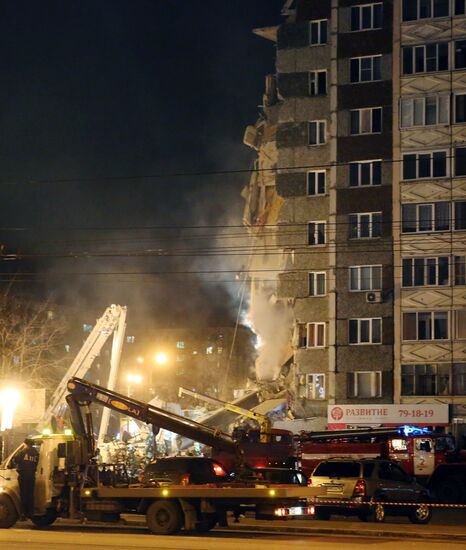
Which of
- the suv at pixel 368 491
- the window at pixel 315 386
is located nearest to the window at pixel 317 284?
the window at pixel 315 386

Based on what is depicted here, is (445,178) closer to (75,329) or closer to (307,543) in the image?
(307,543)

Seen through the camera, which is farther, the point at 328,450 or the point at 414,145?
the point at 414,145

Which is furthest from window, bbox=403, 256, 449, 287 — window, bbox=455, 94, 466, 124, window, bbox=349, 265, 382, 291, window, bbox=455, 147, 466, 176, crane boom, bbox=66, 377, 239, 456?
crane boom, bbox=66, 377, 239, 456

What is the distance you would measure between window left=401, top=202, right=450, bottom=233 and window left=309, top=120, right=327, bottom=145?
5.71 metres

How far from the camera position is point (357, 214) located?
52219 mm

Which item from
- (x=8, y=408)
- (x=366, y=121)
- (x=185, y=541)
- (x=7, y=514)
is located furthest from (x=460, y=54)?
(x=185, y=541)

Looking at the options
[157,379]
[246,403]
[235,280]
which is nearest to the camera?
[246,403]

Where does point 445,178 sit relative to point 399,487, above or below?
above

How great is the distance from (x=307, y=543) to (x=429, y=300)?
31249 millimetres

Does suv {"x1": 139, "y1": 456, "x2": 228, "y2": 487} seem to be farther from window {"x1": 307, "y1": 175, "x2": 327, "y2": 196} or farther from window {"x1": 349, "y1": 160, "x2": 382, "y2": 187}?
window {"x1": 307, "y1": 175, "x2": 327, "y2": 196}

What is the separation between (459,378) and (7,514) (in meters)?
30.5

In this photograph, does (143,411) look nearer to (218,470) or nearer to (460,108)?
(218,470)

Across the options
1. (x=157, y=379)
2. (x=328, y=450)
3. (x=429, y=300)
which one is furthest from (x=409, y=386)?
(x=157, y=379)

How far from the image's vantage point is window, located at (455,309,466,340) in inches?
1973
